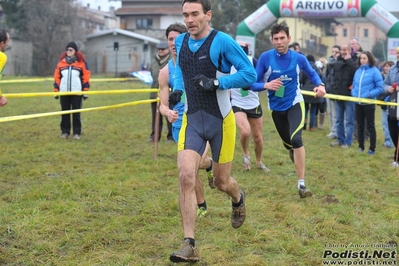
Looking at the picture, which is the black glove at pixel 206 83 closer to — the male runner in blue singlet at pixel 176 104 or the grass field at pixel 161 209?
the male runner in blue singlet at pixel 176 104

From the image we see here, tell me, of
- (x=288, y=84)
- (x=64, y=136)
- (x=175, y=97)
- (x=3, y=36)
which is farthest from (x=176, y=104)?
(x=64, y=136)

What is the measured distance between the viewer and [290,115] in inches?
293

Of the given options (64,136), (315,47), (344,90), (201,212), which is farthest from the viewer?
(315,47)

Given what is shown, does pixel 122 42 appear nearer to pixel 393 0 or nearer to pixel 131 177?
pixel 393 0

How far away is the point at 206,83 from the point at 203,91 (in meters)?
0.16

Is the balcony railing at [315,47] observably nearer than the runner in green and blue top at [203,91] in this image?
No

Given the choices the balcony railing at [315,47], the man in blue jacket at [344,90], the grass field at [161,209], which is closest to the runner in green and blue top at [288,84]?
the grass field at [161,209]

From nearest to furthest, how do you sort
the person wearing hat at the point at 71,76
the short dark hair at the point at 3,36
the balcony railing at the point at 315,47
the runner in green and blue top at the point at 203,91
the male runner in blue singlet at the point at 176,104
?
the runner in green and blue top at the point at 203,91, the male runner in blue singlet at the point at 176,104, the short dark hair at the point at 3,36, the person wearing hat at the point at 71,76, the balcony railing at the point at 315,47

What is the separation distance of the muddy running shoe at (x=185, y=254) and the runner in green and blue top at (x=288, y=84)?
2.95 m

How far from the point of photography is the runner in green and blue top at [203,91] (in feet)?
15.9

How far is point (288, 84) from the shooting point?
745cm

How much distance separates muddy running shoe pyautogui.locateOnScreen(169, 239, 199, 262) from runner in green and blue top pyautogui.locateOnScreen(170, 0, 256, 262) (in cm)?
4

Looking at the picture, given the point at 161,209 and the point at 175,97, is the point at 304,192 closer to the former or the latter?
the point at 161,209

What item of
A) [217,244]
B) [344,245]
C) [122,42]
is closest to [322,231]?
[344,245]
